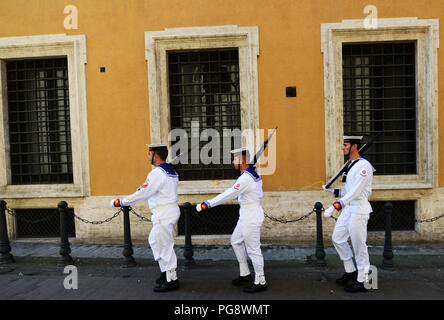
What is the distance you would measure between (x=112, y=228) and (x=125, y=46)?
157 inches

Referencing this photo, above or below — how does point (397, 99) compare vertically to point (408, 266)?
above

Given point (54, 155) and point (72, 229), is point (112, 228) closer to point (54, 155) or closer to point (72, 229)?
point (72, 229)

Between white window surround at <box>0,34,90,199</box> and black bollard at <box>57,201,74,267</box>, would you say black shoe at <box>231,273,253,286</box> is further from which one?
white window surround at <box>0,34,90,199</box>

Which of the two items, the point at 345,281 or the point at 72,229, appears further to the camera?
the point at 72,229

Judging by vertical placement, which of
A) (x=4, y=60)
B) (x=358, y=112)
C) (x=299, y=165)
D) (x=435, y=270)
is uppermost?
(x=4, y=60)

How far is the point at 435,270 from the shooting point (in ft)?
18.8

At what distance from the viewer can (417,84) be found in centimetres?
752

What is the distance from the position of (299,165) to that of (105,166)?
4.25 m

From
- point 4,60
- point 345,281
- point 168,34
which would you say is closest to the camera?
point 345,281

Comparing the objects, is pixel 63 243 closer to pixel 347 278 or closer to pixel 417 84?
pixel 347 278

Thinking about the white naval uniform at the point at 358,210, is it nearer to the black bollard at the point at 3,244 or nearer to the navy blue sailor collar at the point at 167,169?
the navy blue sailor collar at the point at 167,169

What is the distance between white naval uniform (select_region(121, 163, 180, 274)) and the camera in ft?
16.0
